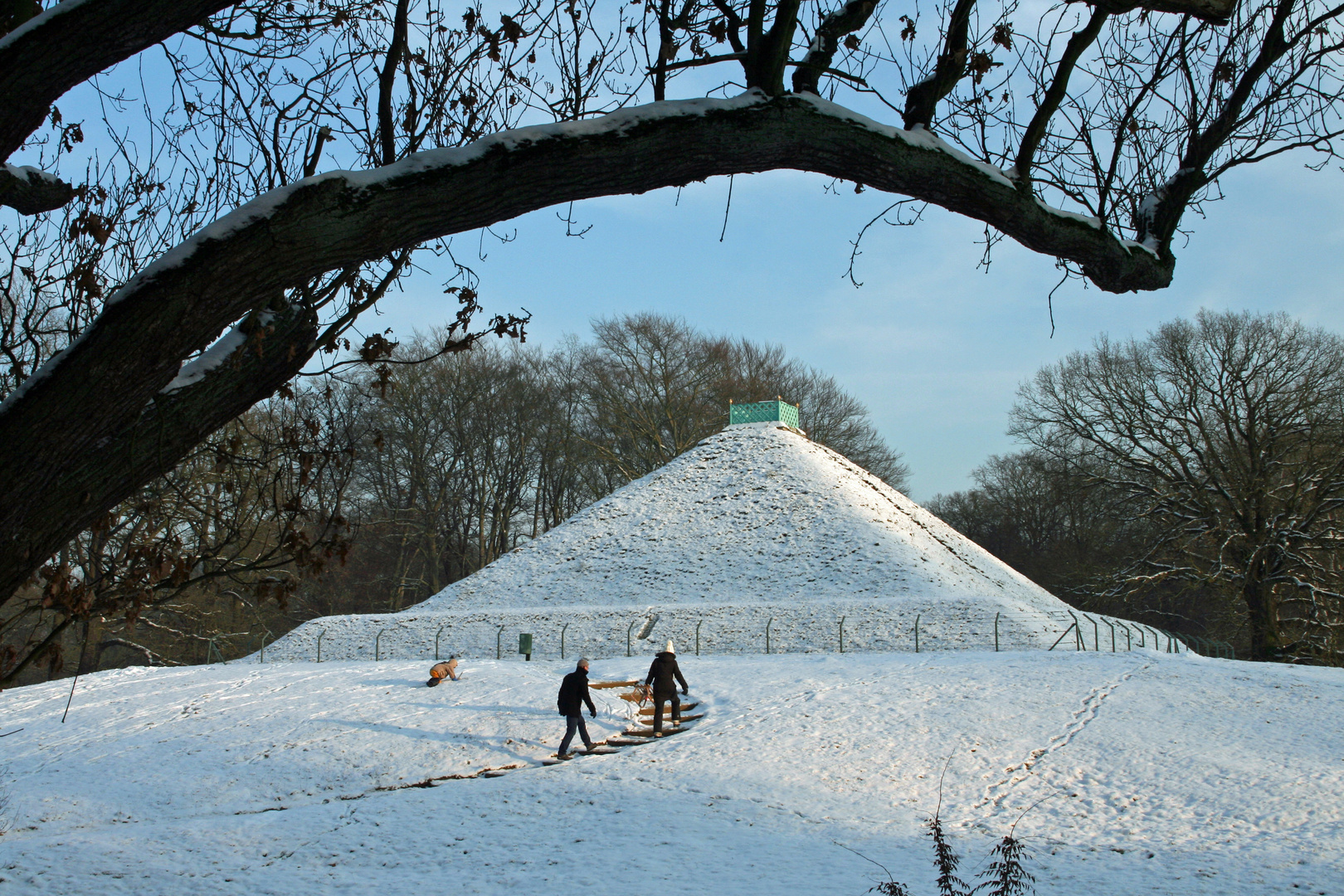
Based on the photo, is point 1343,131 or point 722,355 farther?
point 722,355

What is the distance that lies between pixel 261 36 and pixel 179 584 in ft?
10.6

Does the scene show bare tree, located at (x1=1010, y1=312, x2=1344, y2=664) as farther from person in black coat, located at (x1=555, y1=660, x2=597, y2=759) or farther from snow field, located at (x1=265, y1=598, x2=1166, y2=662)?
person in black coat, located at (x1=555, y1=660, x2=597, y2=759)

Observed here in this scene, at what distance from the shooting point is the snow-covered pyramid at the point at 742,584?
20.8 m

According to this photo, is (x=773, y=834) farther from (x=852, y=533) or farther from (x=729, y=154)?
(x=852, y=533)

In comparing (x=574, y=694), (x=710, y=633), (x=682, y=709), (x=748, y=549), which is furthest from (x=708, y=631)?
(x=574, y=694)

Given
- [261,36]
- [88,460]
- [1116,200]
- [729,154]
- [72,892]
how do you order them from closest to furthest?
[88,460], [729,154], [1116,200], [261,36], [72,892]

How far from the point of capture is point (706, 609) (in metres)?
23.0

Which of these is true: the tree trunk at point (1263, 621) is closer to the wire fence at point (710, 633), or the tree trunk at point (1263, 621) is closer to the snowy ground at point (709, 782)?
the wire fence at point (710, 633)

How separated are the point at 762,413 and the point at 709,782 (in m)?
27.1

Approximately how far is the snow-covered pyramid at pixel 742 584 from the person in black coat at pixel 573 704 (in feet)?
26.4

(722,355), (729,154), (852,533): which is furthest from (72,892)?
(722,355)

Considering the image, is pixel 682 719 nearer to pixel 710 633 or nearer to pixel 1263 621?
pixel 710 633

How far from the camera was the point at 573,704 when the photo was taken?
454 inches

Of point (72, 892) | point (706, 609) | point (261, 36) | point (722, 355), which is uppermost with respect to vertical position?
point (722, 355)
